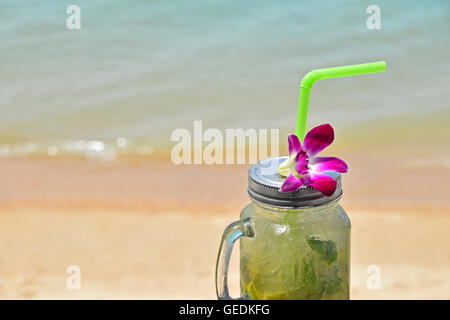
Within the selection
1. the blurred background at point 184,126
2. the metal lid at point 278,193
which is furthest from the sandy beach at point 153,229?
the metal lid at point 278,193

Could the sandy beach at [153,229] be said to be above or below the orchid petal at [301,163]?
below

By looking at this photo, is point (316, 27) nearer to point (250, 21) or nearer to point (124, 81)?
point (250, 21)

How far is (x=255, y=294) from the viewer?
5.02 ft

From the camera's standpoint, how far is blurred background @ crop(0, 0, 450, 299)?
2.57 meters

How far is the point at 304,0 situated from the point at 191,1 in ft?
2.87

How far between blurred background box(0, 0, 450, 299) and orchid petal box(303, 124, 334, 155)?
1.04 meters

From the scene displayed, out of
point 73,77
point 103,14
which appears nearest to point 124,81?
point 73,77

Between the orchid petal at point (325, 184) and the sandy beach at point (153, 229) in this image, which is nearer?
the orchid petal at point (325, 184)

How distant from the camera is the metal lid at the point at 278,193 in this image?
1382mm

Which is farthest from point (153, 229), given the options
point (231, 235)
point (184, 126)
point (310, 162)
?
point (310, 162)

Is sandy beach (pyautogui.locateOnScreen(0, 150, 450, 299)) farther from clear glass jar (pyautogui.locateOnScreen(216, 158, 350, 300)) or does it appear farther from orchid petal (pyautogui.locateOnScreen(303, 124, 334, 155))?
orchid petal (pyautogui.locateOnScreen(303, 124, 334, 155))

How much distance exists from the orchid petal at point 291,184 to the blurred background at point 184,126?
1.05 meters

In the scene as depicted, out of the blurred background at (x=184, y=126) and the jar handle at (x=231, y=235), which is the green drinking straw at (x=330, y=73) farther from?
the blurred background at (x=184, y=126)

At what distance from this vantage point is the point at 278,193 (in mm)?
1387
